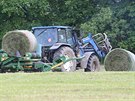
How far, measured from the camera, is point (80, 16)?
3450 centimetres

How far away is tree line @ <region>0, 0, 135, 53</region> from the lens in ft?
107

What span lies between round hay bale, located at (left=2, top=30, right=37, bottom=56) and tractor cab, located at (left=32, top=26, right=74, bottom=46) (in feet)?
8.24

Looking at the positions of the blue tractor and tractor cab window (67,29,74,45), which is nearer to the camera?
the blue tractor

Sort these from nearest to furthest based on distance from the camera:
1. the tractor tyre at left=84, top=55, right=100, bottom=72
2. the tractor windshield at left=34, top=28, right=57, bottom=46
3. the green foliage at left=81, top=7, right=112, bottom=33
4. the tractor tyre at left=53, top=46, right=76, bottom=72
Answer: the tractor tyre at left=53, top=46, right=76, bottom=72 < the tractor windshield at left=34, top=28, right=57, bottom=46 < the tractor tyre at left=84, top=55, right=100, bottom=72 < the green foliage at left=81, top=7, right=112, bottom=33

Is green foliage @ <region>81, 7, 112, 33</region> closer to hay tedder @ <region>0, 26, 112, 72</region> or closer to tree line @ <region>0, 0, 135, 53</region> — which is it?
tree line @ <region>0, 0, 135, 53</region>

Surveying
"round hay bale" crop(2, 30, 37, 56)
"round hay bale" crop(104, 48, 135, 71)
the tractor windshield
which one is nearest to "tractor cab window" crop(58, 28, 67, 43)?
the tractor windshield

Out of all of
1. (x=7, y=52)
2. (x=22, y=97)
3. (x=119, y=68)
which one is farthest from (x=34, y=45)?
(x=22, y=97)

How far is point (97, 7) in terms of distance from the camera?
34.7m

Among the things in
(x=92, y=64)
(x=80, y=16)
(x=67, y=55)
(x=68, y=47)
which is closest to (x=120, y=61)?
(x=67, y=55)

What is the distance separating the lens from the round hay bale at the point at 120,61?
1964cm

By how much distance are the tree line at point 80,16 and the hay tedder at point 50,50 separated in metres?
6.20

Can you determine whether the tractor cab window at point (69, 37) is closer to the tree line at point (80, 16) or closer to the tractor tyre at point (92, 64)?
the tractor tyre at point (92, 64)

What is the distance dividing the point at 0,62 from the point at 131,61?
5.36 metres

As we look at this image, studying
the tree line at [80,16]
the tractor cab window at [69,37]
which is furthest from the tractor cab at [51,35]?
the tree line at [80,16]
